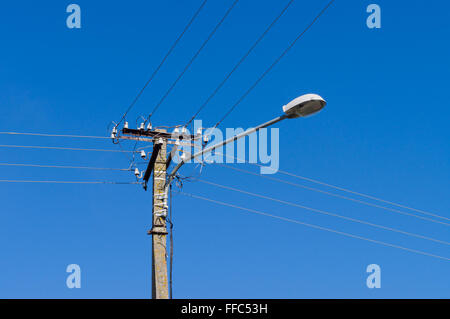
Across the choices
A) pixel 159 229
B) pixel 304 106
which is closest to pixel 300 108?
pixel 304 106

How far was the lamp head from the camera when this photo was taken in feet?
37.0

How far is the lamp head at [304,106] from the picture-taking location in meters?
11.3

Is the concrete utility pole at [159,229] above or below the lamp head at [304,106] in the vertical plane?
below

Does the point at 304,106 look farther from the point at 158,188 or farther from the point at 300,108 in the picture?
the point at 158,188

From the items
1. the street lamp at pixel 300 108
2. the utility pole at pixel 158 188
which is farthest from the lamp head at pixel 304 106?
the utility pole at pixel 158 188

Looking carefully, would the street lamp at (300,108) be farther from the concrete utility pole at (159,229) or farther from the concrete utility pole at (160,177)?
the concrete utility pole at (159,229)

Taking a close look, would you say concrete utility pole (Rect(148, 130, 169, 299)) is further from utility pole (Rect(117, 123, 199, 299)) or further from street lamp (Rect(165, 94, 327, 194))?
street lamp (Rect(165, 94, 327, 194))

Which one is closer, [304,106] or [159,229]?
[304,106]

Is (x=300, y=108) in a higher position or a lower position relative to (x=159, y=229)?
higher

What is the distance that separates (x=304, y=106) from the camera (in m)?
11.4

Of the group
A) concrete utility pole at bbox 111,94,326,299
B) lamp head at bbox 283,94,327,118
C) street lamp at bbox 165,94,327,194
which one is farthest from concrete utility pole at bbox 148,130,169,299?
lamp head at bbox 283,94,327,118
